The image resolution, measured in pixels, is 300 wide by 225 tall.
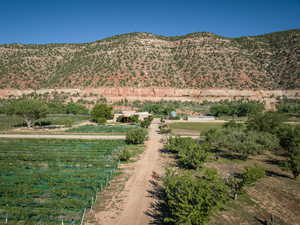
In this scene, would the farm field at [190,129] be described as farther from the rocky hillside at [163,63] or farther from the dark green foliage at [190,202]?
the rocky hillside at [163,63]

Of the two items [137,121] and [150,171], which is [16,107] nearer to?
[137,121]

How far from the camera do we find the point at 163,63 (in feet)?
296

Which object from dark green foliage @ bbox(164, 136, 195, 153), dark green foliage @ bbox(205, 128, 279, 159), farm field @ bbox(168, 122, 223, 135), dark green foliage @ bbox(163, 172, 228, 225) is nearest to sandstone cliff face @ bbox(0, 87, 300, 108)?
farm field @ bbox(168, 122, 223, 135)

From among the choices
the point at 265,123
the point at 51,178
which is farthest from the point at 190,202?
the point at 265,123

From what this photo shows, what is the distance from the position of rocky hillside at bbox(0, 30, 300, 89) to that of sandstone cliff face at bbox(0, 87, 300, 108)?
245 cm

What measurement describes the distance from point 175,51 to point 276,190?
90.5m

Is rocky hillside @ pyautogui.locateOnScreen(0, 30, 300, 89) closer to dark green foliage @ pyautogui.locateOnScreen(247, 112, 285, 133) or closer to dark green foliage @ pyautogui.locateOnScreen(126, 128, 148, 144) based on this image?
dark green foliage @ pyautogui.locateOnScreen(247, 112, 285, 133)

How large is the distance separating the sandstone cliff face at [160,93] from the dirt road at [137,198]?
60.3 metres

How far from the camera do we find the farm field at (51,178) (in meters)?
10.8

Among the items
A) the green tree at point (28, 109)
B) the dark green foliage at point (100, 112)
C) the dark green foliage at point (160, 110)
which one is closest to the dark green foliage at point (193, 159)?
the green tree at point (28, 109)

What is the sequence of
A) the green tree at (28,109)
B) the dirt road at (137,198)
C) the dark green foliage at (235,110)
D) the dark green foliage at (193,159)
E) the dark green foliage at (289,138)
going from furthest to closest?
the dark green foliage at (235,110)
the green tree at (28,109)
the dark green foliage at (289,138)
the dark green foliage at (193,159)
the dirt road at (137,198)

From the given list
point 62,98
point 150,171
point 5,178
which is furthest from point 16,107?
point 62,98

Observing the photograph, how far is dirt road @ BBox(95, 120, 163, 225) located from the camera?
10.5 m

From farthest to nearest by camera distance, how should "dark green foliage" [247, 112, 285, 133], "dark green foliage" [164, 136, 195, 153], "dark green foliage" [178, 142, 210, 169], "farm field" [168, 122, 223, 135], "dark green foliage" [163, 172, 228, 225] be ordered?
"farm field" [168, 122, 223, 135] → "dark green foliage" [247, 112, 285, 133] → "dark green foliage" [164, 136, 195, 153] → "dark green foliage" [178, 142, 210, 169] → "dark green foliage" [163, 172, 228, 225]
